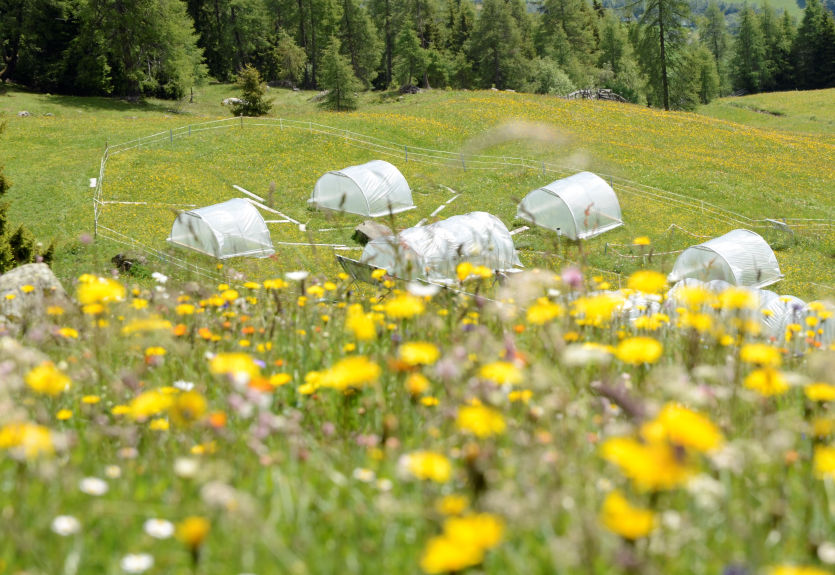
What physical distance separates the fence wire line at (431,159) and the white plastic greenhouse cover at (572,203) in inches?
181

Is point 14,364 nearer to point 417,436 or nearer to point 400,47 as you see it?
point 417,436

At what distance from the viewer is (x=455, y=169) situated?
35969 millimetres

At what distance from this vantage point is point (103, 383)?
3762 millimetres

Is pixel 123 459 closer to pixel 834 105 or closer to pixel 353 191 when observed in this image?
pixel 353 191

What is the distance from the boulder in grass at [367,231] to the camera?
26266 mm

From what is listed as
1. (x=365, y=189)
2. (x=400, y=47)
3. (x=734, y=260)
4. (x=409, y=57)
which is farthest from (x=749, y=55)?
(x=365, y=189)

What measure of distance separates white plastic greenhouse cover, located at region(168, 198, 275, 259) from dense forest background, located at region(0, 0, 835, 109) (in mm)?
32469

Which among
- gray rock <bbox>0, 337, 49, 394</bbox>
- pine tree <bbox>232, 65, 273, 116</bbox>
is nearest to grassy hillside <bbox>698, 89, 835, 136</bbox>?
pine tree <bbox>232, 65, 273, 116</bbox>

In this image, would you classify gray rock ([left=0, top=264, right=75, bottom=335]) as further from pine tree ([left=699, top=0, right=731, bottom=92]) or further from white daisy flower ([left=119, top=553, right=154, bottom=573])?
pine tree ([left=699, top=0, right=731, bottom=92])

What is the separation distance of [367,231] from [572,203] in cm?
864

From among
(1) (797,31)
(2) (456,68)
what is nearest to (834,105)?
(1) (797,31)

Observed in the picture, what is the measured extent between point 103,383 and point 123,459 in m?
1.15

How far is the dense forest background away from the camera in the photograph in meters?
54.1

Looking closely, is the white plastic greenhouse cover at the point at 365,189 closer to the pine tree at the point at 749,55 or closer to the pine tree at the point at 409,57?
the pine tree at the point at 409,57
